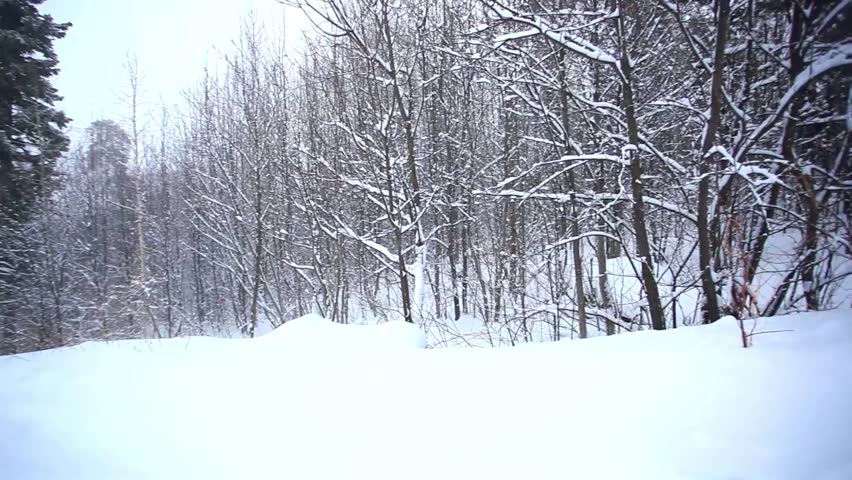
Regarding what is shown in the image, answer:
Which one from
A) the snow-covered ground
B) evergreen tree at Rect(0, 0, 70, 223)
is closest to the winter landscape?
the snow-covered ground

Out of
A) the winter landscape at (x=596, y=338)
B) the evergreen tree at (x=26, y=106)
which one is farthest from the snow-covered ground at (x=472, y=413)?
the evergreen tree at (x=26, y=106)

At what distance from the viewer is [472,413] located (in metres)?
2.63

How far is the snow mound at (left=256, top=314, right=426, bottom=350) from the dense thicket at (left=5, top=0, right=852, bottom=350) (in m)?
2.49

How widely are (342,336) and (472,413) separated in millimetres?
2274

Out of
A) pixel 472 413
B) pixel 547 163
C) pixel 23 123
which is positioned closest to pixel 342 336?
pixel 472 413

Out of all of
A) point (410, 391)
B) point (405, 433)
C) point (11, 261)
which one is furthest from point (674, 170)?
point (11, 261)

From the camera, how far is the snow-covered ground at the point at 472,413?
2082 millimetres

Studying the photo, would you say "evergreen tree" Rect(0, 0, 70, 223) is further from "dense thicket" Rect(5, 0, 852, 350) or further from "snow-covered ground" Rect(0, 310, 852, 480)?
"snow-covered ground" Rect(0, 310, 852, 480)

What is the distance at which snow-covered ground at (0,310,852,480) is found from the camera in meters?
2.08

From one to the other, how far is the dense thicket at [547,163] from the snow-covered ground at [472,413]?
72cm

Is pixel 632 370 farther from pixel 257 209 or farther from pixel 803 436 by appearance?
pixel 257 209

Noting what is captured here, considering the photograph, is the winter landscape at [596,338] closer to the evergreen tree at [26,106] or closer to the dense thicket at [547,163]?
the dense thicket at [547,163]

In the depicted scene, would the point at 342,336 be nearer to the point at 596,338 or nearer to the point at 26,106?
the point at 596,338

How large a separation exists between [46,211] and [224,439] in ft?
77.8
